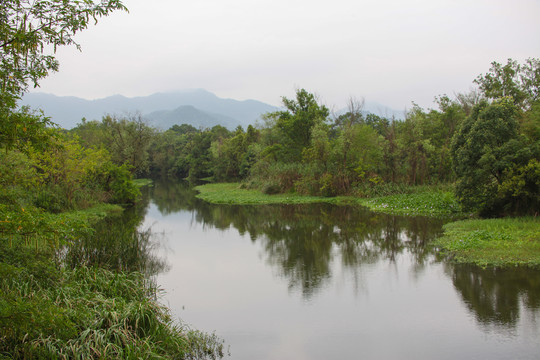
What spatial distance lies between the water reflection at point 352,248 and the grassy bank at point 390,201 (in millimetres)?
1309

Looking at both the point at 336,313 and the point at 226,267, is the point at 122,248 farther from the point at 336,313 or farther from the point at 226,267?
the point at 336,313

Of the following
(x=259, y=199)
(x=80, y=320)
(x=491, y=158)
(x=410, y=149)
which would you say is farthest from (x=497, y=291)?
(x=259, y=199)

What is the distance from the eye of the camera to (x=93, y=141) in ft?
158

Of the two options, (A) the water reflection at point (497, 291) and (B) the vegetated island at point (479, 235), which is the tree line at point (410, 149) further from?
(A) the water reflection at point (497, 291)

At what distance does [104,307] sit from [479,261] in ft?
33.1

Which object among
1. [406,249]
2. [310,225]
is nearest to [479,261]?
[406,249]

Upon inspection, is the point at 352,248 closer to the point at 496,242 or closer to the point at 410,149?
the point at 496,242

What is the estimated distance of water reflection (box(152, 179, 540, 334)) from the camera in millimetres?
9305

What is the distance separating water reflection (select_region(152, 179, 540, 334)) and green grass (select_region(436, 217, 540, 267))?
0.54 metres

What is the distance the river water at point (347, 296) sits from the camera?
745 cm

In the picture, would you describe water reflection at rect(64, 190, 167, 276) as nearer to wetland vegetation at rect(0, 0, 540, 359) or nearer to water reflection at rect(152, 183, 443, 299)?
wetland vegetation at rect(0, 0, 540, 359)

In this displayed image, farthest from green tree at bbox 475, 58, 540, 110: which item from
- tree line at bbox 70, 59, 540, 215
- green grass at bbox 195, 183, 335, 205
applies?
green grass at bbox 195, 183, 335, 205

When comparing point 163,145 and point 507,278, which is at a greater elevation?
point 163,145

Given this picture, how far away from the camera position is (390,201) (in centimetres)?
2450
